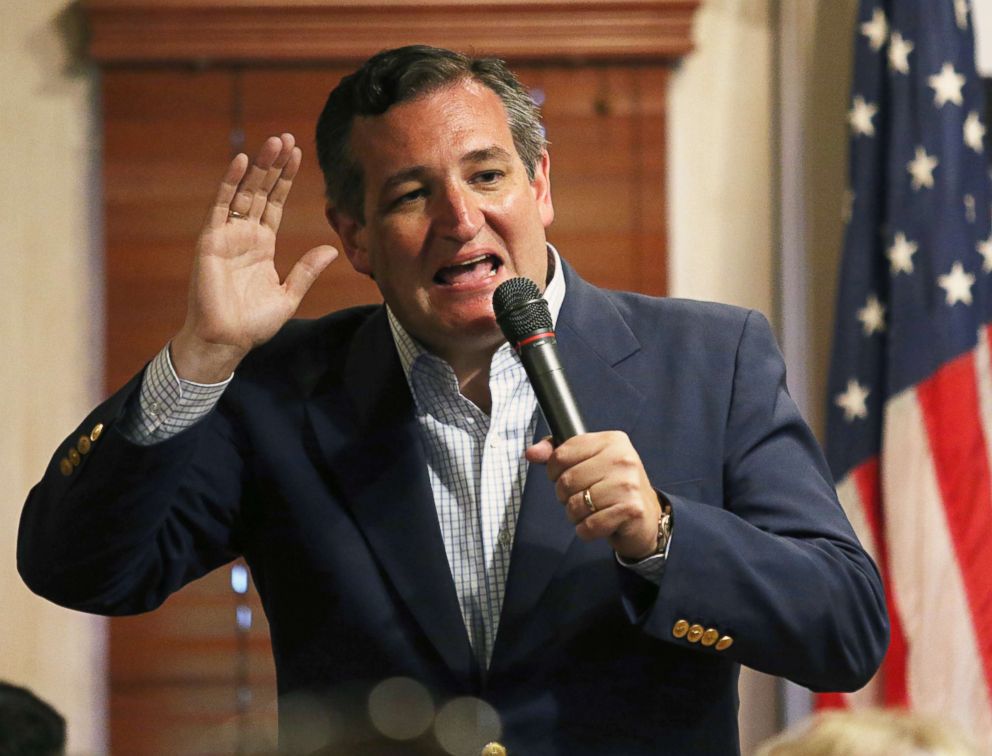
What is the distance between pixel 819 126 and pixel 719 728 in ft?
7.75

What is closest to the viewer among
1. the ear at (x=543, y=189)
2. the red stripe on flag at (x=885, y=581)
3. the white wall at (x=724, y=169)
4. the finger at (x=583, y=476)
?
the finger at (x=583, y=476)

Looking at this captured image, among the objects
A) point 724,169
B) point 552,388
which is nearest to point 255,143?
point 724,169

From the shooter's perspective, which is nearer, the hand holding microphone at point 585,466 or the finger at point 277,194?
the hand holding microphone at point 585,466

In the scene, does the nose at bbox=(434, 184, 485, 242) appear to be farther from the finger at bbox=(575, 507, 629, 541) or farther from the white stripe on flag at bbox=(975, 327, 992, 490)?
the white stripe on flag at bbox=(975, 327, 992, 490)

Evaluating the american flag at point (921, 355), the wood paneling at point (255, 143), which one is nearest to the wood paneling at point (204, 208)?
the wood paneling at point (255, 143)

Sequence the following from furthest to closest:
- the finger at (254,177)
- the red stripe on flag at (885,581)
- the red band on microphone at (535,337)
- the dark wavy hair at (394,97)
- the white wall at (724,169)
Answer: the white wall at (724,169) → the red stripe on flag at (885,581) → the dark wavy hair at (394,97) → the finger at (254,177) → the red band on microphone at (535,337)

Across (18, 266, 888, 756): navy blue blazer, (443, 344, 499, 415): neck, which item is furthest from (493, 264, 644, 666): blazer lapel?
(443, 344, 499, 415): neck

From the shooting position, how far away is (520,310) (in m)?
1.60

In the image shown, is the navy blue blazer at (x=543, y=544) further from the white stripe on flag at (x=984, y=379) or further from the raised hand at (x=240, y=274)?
the white stripe on flag at (x=984, y=379)

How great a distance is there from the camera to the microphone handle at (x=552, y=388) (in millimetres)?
1479

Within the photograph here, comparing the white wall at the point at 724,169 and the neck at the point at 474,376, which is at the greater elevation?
the white wall at the point at 724,169

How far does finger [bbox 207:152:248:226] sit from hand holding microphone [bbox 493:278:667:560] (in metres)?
0.45

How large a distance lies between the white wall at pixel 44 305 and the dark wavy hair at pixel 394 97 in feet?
6.08

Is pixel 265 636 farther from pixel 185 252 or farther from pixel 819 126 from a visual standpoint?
pixel 819 126
